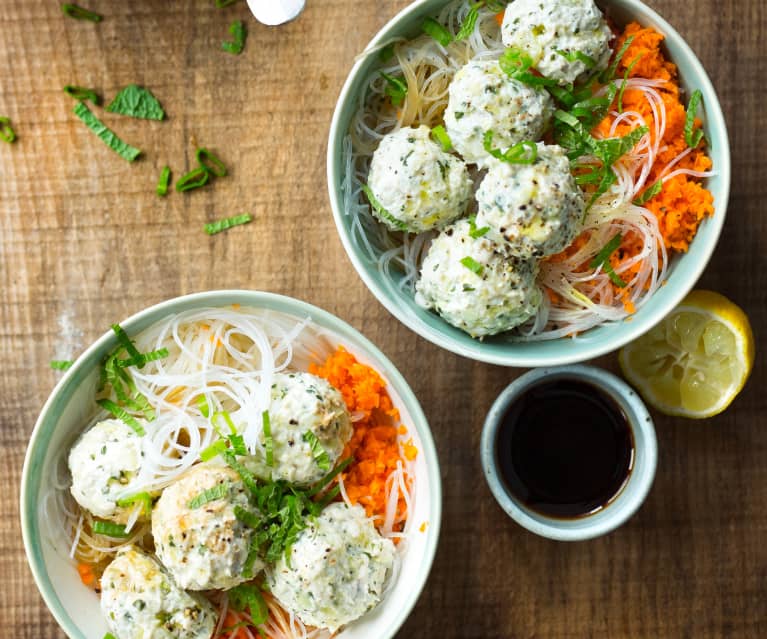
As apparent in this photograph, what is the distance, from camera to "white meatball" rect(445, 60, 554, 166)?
1.67 metres

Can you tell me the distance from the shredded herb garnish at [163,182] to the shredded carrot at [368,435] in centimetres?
55

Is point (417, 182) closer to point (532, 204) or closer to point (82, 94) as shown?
point (532, 204)

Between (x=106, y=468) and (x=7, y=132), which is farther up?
(x=7, y=132)

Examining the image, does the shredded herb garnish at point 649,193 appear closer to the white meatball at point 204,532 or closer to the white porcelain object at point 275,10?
the white porcelain object at point 275,10

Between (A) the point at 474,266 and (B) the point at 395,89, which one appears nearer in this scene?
(A) the point at 474,266

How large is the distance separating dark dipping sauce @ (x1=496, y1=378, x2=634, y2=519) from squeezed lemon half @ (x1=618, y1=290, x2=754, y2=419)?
0.10m

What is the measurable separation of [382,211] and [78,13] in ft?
2.88

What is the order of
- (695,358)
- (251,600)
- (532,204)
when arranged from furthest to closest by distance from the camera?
(695,358) → (251,600) → (532,204)

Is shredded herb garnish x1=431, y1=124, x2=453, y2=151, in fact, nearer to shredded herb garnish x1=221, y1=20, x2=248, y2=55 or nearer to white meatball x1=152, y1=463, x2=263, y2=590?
shredded herb garnish x1=221, y1=20, x2=248, y2=55

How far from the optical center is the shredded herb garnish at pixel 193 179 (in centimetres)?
201

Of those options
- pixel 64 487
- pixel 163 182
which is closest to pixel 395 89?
pixel 163 182

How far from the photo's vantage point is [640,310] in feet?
5.92

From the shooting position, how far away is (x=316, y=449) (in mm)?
1688

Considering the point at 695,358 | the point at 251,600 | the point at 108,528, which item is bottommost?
the point at 251,600
